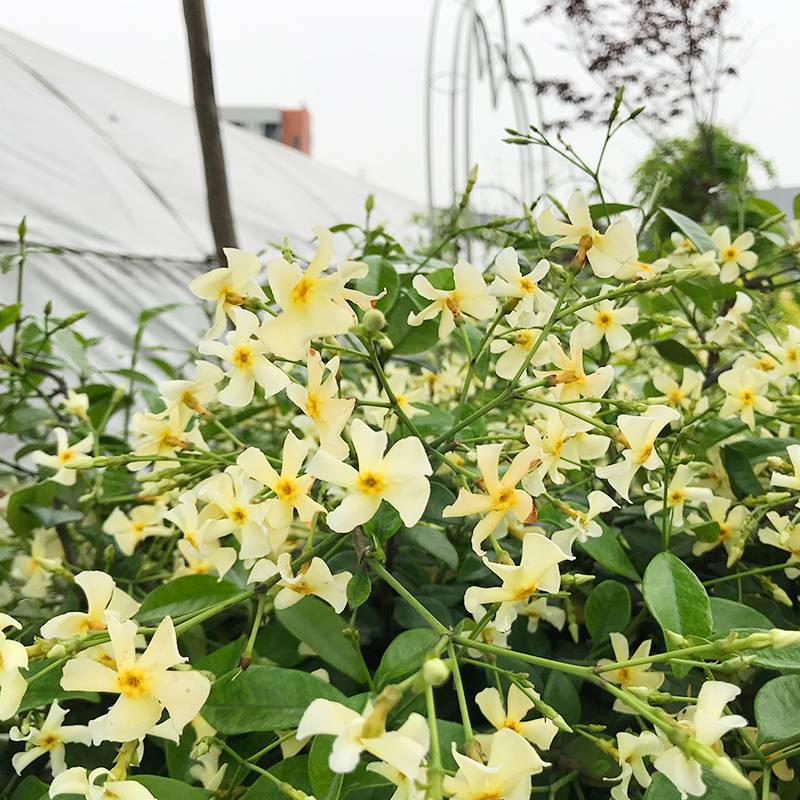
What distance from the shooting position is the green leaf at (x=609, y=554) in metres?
0.43

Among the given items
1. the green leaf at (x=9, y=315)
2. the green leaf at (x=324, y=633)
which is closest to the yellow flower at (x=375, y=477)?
the green leaf at (x=324, y=633)

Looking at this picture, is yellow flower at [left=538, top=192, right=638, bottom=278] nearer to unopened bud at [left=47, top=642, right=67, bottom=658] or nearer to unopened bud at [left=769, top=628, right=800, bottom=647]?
unopened bud at [left=769, top=628, right=800, bottom=647]

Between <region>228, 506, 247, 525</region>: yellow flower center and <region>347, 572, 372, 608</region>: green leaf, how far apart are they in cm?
6

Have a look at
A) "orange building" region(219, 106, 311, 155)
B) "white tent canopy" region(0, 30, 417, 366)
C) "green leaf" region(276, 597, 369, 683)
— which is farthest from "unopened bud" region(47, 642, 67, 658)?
"orange building" region(219, 106, 311, 155)

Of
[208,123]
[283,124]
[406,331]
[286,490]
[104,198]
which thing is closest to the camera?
[286,490]

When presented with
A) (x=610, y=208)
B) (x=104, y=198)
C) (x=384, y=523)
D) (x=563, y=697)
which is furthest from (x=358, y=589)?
(x=104, y=198)

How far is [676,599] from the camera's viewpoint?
36cm

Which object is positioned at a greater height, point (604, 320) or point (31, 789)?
point (604, 320)

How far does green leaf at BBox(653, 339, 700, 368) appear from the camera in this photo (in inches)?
24.6

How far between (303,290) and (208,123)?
0.55 meters

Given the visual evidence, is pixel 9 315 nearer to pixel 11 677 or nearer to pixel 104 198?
pixel 11 677

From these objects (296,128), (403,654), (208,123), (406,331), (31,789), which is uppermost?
(296,128)

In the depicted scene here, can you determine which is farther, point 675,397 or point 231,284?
point 675,397

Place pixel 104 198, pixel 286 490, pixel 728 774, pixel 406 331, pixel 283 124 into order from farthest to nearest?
1. pixel 283 124
2. pixel 104 198
3. pixel 406 331
4. pixel 286 490
5. pixel 728 774
